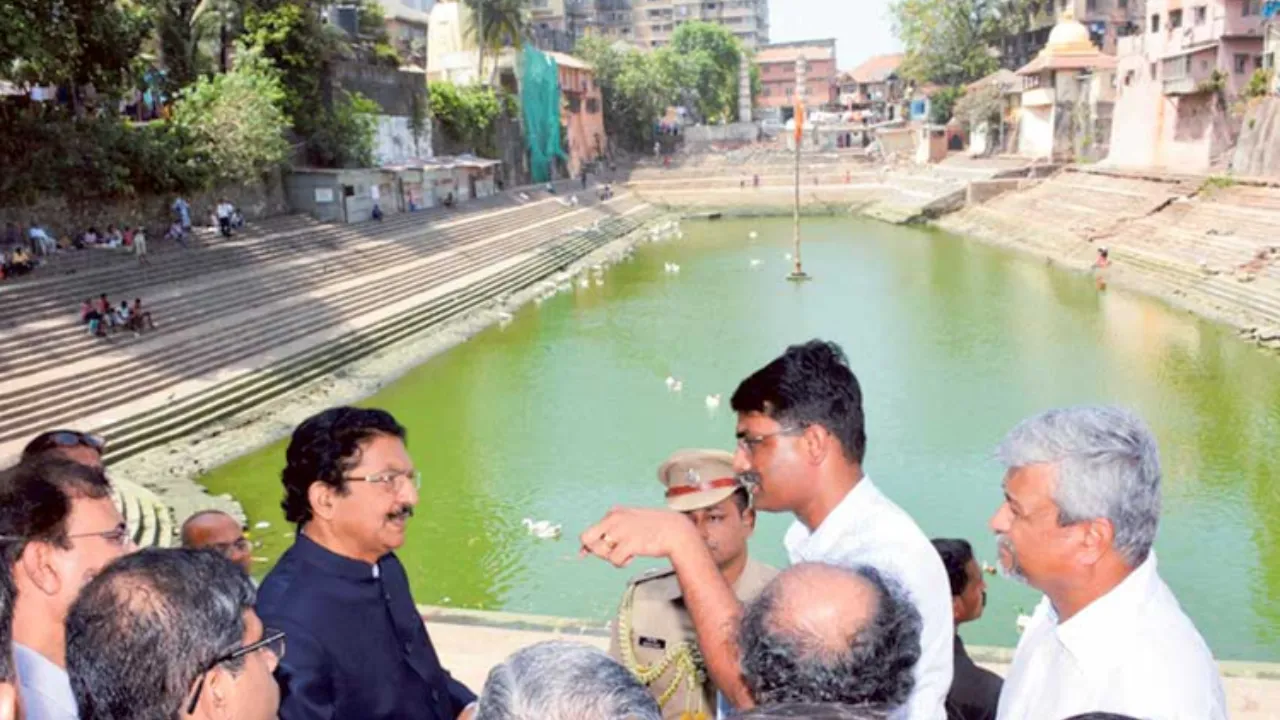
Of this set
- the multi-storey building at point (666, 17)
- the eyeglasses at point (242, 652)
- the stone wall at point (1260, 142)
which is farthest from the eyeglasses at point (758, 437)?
the multi-storey building at point (666, 17)

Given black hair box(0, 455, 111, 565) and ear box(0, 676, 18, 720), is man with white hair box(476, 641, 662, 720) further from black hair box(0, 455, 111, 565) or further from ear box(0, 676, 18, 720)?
black hair box(0, 455, 111, 565)

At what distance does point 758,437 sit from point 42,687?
161 cm

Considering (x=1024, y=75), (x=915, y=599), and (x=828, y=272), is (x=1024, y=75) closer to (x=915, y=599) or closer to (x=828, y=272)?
(x=828, y=272)

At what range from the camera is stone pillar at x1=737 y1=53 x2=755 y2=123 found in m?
60.5

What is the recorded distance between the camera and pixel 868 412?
12953mm

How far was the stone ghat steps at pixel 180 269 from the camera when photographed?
13758mm

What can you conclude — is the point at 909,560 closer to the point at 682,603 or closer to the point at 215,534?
the point at 682,603

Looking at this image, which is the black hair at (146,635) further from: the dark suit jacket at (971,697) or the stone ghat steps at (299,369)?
the stone ghat steps at (299,369)

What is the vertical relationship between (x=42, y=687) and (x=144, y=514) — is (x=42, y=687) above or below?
above

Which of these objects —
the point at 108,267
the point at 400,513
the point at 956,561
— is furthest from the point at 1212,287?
the point at 400,513

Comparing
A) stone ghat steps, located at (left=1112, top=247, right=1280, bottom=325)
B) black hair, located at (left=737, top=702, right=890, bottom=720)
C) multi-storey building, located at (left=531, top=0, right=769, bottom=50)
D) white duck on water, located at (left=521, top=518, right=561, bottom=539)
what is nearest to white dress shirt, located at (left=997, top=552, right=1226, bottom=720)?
black hair, located at (left=737, top=702, right=890, bottom=720)

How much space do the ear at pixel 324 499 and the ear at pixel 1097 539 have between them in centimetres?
156

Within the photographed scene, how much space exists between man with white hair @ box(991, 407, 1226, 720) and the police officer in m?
0.65

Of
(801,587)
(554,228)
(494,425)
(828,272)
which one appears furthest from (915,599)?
(554,228)
